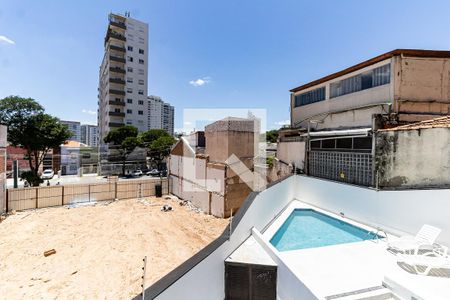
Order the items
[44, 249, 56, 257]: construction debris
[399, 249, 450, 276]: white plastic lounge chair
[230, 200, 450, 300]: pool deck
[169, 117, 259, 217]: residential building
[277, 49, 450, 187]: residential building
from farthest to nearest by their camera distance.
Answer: [169, 117, 259, 217]: residential building → [44, 249, 56, 257]: construction debris → [277, 49, 450, 187]: residential building → [399, 249, 450, 276]: white plastic lounge chair → [230, 200, 450, 300]: pool deck

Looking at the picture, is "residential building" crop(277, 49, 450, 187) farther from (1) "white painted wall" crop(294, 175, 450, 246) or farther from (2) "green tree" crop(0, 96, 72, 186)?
(2) "green tree" crop(0, 96, 72, 186)

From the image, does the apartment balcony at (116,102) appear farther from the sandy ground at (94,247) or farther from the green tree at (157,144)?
the sandy ground at (94,247)

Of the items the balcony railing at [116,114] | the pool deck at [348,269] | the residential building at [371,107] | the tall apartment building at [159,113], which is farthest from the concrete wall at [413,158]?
the tall apartment building at [159,113]

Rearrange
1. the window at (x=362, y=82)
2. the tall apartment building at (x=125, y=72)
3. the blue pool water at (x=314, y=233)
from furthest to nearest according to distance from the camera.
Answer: the tall apartment building at (x=125, y=72), the window at (x=362, y=82), the blue pool water at (x=314, y=233)

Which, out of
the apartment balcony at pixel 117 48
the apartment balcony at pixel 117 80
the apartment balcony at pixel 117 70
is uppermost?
the apartment balcony at pixel 117 48

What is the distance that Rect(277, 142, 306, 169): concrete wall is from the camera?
13189 millimetres

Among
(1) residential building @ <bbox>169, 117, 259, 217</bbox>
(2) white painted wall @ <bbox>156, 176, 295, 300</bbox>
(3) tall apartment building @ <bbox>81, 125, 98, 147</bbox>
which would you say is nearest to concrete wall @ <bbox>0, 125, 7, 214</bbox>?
(1) residential building @ <bbox>169, 117, 259, 217</bbox>

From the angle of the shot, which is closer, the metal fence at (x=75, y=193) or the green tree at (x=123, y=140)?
the metal fence at (x=75, y=193)

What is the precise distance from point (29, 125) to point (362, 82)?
3268cm

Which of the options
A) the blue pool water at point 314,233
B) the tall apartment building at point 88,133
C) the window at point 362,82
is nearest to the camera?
the blue pool water at point 314,233

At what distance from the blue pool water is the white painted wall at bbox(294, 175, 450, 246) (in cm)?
62

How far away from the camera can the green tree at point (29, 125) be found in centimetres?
2484

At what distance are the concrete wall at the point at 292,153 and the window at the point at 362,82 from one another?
401 cm

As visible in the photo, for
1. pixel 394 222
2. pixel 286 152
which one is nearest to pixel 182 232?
pixel 286 152
